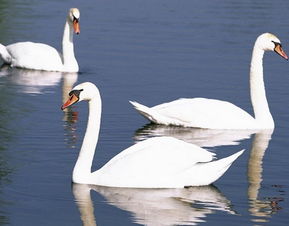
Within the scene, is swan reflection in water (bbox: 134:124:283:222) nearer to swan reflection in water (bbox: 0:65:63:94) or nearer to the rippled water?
the rippled water

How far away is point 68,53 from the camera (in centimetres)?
1931

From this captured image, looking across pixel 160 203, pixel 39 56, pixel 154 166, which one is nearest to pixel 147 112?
pixel 154 166

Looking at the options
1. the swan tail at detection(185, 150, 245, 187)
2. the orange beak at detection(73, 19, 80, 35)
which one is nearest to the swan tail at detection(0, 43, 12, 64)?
the orange beak at detection(73, 19, 80, 35)

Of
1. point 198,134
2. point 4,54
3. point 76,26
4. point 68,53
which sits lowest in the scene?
point 198,134

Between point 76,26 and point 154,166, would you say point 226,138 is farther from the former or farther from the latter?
point 76,26

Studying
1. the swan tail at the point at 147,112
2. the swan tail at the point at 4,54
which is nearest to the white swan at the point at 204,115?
the swan tail at the point at 147,112

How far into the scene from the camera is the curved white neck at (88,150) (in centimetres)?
1137

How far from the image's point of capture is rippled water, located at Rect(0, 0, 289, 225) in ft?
35.0

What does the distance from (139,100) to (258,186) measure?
4855 mm

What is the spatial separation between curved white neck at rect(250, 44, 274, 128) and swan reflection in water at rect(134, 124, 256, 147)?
0.26 meters

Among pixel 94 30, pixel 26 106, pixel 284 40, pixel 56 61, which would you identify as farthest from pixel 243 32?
pixel 26 106

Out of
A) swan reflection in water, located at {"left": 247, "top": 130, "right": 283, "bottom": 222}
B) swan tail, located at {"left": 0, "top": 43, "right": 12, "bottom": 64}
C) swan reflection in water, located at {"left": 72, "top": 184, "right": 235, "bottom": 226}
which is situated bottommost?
swan reflection in water, located at {"left": 72, "top": 184, "right": 235, "bottom": 226}

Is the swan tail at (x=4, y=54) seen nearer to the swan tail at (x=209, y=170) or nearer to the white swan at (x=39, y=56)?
the white swan at (x=39, y=56)

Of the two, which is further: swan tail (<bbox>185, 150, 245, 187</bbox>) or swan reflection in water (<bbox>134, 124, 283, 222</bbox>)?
swan reflection in water (<bbox>134, 124, 283, 222</bbox>)
